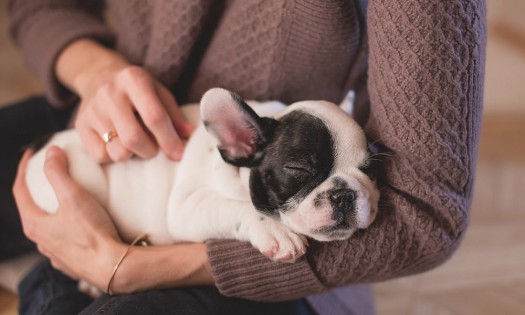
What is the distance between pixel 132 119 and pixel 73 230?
0.21m

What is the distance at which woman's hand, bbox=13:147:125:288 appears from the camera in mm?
902

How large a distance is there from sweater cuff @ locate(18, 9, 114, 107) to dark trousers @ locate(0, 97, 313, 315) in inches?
3.9

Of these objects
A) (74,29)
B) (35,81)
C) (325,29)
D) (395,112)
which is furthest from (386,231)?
(35,81)

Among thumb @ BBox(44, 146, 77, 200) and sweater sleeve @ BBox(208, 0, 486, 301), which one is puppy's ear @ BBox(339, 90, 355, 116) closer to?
sweater sleeve @ BBox(208, 0, 486, 301)

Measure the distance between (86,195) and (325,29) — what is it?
0.50 metres

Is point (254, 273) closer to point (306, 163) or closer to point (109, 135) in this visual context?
point (306, 163)

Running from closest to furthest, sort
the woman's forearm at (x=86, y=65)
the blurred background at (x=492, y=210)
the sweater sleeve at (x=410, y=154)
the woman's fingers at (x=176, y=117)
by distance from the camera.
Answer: the sweater sleeve at (x=410, y=154), the woman's fingers at (x=176, y=117), the woman's forearm at (x=86, y=65), the blurred background at (x=492, y=210)

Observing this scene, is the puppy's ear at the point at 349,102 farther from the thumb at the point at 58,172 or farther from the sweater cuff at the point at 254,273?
the thumb at the point at 58,172

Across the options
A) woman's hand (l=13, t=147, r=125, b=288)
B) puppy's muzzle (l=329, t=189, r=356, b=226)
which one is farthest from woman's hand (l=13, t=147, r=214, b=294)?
puppy's muzzle (l=329, t=189, r=356, b=226)

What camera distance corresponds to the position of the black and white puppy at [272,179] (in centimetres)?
77

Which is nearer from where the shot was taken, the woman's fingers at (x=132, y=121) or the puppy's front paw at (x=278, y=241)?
the puppy's front paw at (x=278, y=241)

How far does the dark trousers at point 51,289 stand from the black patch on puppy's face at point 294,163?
7.2 inches

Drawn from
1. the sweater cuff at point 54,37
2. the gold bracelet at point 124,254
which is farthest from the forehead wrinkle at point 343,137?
the sweater cuff at point 54,37

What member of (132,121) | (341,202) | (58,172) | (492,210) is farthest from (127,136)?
(492,210)
